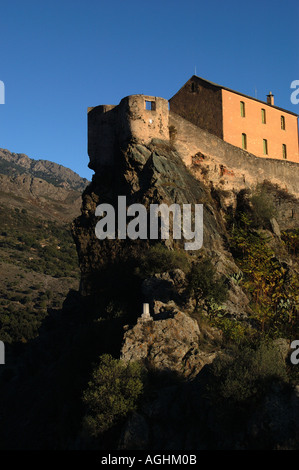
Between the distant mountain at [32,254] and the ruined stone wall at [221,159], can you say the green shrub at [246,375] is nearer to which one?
the ruined stone wall at [221,159]

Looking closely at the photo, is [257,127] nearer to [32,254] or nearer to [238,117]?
[238,117]

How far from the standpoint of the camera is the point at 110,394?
61.5 ft

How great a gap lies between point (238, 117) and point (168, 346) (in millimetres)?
21147

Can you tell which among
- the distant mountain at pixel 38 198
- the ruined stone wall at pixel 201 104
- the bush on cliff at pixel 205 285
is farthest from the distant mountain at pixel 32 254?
the bush on cliff at pixel 205 285

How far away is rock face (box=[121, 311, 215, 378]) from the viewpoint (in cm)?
2041

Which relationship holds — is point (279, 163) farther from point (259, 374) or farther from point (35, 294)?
point (35, 294)

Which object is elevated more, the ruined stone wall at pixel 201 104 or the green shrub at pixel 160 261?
the ruined stone wall at pixel 201 104

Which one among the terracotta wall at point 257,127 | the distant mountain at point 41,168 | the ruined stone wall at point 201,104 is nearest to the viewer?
the ruined stone wall at point 201,104

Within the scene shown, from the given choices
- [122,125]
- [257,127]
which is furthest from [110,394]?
[257,127]

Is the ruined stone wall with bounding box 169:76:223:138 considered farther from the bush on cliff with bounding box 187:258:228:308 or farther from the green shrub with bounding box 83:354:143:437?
the green shrub with bounding box 83:354:143:437

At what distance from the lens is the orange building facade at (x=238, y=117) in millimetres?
36969

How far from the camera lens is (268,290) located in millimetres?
27906

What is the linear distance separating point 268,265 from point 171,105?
1604 cm

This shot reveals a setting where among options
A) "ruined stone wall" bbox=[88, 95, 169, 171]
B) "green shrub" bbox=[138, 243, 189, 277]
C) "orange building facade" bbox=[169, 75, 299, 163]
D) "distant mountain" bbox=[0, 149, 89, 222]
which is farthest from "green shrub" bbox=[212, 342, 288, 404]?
"distant mountain" bbox=[0, 149, 89, 222]
